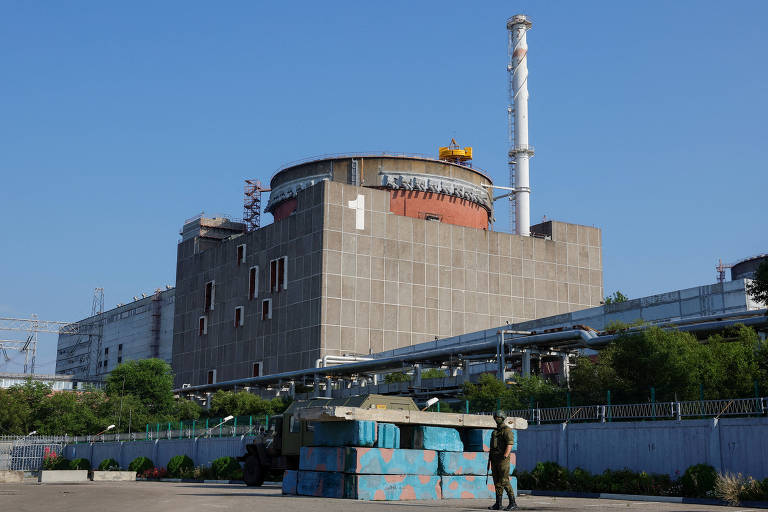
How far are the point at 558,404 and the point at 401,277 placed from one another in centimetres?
4817

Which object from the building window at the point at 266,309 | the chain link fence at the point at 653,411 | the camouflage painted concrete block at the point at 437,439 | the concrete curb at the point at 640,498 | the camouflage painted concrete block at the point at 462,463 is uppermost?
the building window at the point at 266,309

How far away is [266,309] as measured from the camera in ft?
285

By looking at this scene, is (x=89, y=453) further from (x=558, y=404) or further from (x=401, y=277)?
(x=558, y=404)

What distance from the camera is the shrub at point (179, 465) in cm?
4549

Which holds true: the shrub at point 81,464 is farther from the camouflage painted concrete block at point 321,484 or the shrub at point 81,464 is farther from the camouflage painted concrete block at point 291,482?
the camouflage painted concrete block at point 321,484

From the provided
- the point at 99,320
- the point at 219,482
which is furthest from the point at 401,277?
the point at 99,320

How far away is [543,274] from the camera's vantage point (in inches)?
3642

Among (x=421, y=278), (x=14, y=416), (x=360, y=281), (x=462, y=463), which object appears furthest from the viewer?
(x=421, y=278)

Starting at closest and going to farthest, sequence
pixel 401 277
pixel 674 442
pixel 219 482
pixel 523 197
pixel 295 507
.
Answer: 1. pixel 295 507
2. pixel 674 442
3. pixel 219 482
4. pixel 401 277
5. pixel 523 197

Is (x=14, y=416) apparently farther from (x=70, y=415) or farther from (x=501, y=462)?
(x=501, y=462)

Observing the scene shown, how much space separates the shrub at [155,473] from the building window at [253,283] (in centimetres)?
4097

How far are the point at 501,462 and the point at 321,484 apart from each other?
5227mm

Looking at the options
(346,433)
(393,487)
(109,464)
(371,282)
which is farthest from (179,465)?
(371,282)

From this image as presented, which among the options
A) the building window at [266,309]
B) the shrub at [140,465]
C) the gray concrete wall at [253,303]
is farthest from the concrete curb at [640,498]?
the building window at [266,309]
